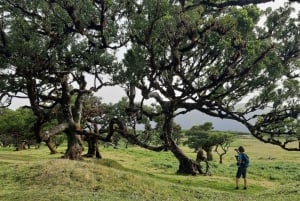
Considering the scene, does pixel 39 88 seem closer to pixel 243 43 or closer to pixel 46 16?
pixel 46 16

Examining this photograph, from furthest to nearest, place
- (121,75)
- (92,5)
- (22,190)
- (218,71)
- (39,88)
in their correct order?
(39,88), (218,71), (121,75), (92,5), (22,190)

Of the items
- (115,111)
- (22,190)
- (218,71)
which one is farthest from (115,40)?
(115,111)

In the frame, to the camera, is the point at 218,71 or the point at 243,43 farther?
the point at 218,71

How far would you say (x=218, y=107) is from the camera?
1272 inches

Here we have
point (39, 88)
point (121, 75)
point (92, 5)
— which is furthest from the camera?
point (39, 88)

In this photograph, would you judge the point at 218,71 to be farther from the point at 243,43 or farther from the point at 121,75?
the point at 121,75

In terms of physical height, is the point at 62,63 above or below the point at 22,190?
above

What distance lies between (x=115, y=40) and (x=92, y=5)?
11.2 feet

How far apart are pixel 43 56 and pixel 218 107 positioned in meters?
14.8

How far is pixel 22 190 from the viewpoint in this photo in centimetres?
1850

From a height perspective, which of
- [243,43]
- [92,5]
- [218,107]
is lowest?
[218,107]

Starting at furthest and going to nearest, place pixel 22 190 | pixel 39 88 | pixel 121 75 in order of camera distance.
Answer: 1. pixel 39 88
2. pixel 121 75
3. pixel 22 190

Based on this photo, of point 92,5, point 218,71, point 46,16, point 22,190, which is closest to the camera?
point 22,190

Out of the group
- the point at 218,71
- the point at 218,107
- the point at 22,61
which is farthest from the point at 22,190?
the point at 218,107
